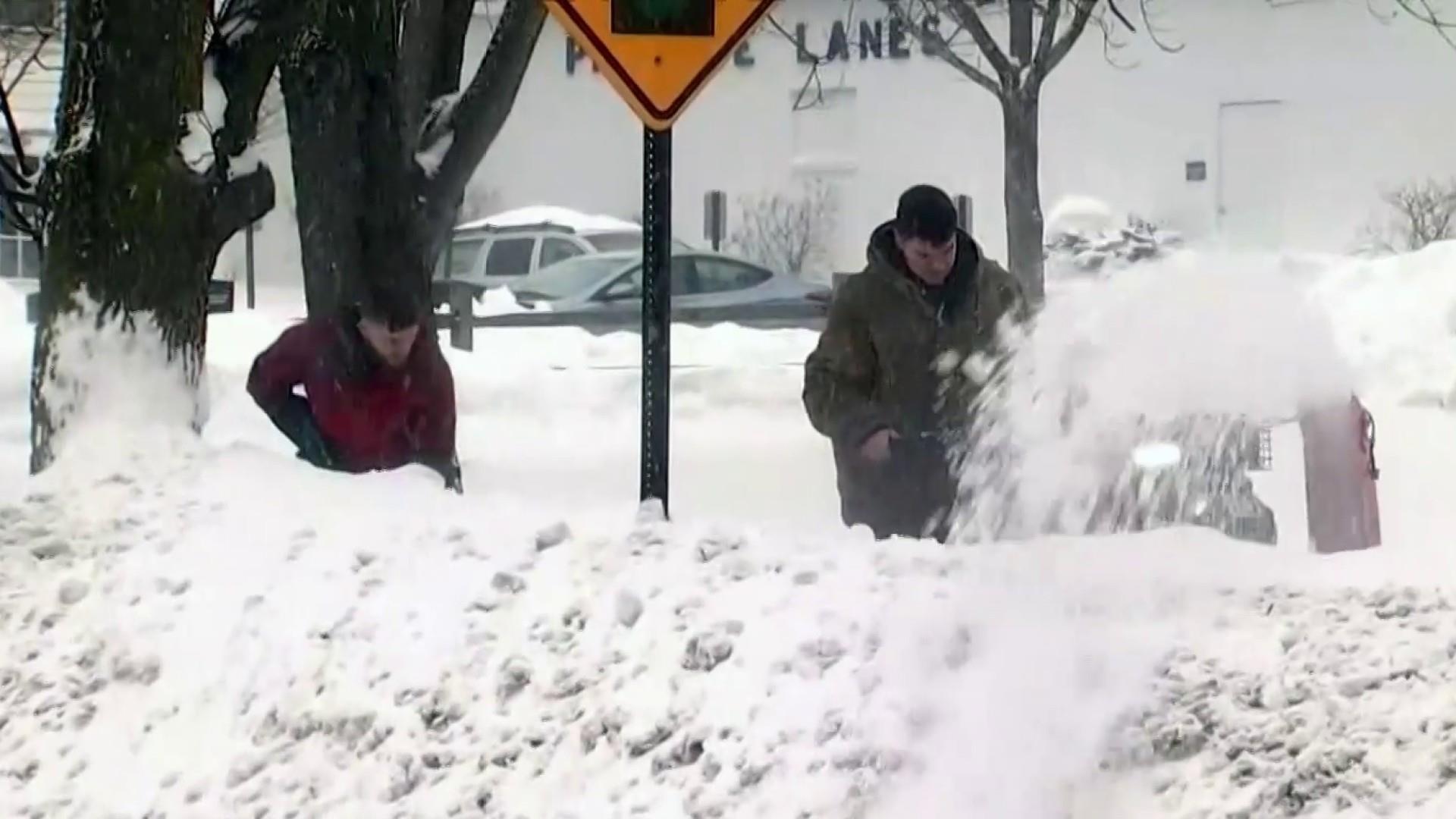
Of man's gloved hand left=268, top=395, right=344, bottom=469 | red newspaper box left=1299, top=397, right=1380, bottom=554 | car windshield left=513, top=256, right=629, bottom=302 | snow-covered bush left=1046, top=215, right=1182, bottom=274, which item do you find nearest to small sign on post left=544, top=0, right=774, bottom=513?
man's gloved hand left=268, top=395, right=344, bottom=469

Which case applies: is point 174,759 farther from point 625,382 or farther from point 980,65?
point 980,65

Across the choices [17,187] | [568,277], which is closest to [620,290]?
[568,277]

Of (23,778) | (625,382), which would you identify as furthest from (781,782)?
(625,382)

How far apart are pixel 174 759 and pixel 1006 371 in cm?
288

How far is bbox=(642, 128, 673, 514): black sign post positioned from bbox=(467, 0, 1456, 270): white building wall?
19.1m

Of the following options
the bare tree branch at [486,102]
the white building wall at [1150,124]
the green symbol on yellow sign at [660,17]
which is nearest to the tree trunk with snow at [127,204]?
the bare tree branch at [486,102]

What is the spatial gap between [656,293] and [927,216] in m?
1.10

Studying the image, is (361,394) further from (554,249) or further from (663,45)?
(554,249)

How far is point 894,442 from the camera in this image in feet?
18.3

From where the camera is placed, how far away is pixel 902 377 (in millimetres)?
5699

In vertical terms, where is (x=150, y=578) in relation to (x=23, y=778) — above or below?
above

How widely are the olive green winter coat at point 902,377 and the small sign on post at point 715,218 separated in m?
21.4

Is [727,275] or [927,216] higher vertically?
[727,275]

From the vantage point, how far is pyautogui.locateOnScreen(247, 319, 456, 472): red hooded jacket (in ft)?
19.4
